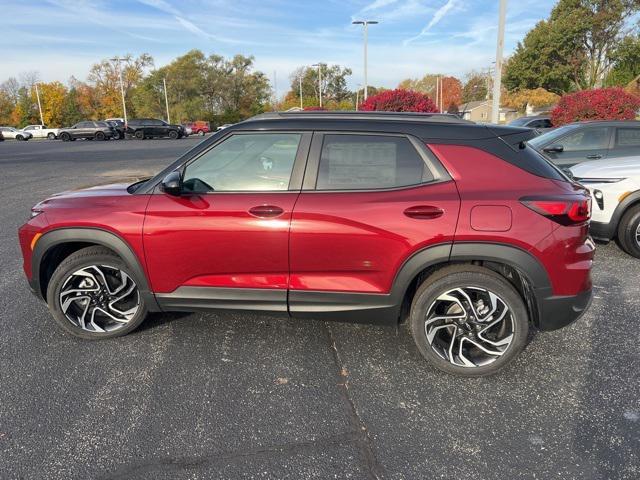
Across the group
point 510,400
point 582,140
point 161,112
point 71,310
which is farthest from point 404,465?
point 161,112

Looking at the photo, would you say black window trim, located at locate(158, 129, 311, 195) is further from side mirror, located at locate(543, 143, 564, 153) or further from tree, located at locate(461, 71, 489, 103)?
tree, located at locate(461, 71, 489, 103)

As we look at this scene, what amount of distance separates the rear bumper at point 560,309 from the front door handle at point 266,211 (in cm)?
178

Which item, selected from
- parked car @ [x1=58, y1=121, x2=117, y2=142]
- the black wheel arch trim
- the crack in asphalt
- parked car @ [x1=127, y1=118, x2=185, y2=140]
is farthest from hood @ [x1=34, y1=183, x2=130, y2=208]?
parked car @ [x1=58, y1=121, x2=117, y2=142]

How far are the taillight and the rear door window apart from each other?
2.20 feet

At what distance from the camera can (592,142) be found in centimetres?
746

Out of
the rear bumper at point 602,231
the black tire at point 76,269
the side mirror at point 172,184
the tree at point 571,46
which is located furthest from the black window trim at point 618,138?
the tree at point 571,46

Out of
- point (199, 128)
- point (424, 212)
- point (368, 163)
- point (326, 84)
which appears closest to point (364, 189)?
point (368, 163)

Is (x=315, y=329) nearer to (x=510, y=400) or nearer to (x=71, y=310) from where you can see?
(x=510, y=400)

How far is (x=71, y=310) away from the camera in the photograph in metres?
3.42

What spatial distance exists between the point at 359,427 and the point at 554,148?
255 inches

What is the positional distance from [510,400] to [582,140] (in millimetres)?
6364

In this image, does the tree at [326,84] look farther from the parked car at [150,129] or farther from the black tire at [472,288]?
the black tire at [472,288]

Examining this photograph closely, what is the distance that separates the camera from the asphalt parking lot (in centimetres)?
225

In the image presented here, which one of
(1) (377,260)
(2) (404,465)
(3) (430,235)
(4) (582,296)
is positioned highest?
(3) (430,235)
